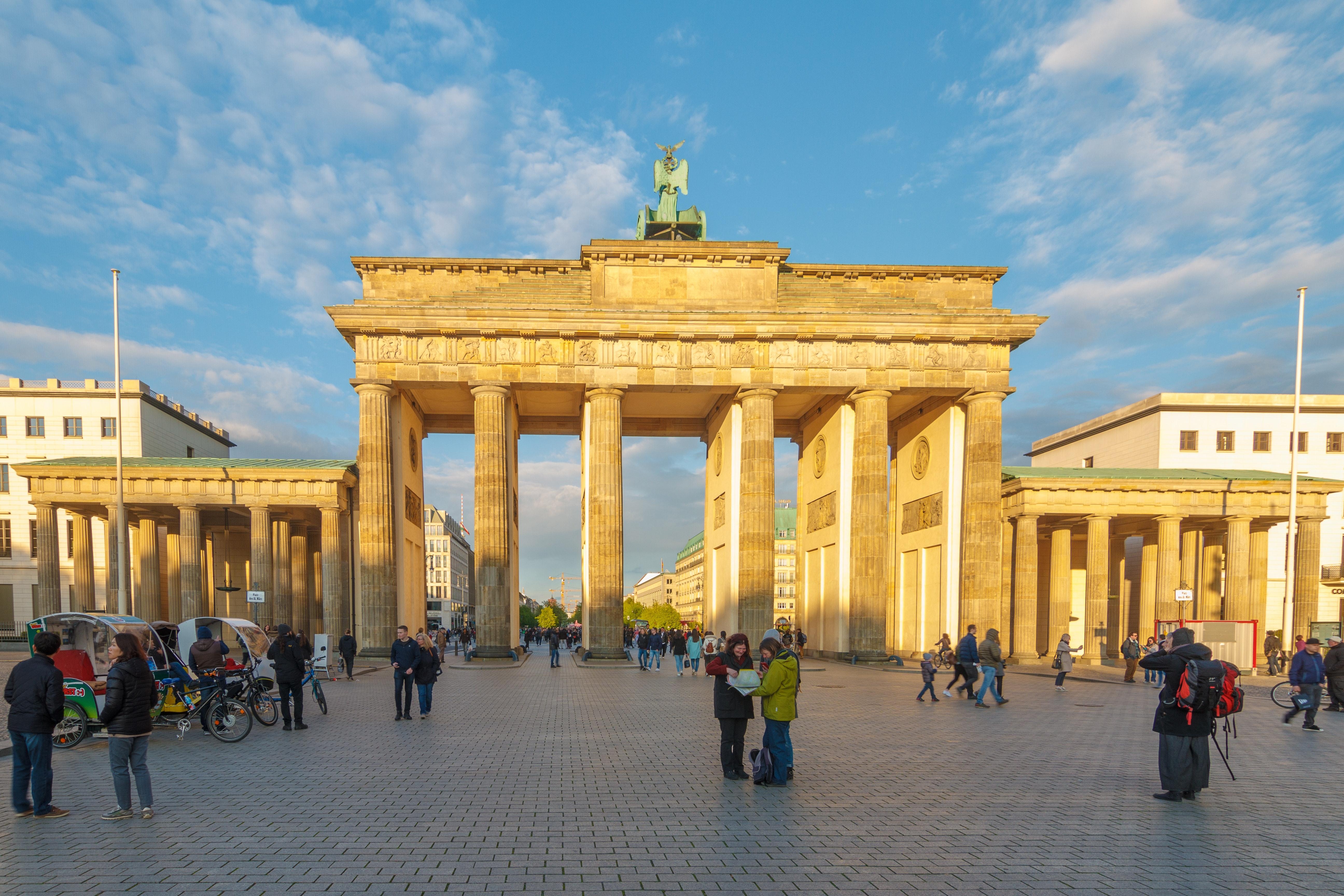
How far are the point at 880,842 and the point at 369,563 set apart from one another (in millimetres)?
29021

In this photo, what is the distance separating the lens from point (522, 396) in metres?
37.1

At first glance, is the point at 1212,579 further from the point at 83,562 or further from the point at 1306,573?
the point at 83,562

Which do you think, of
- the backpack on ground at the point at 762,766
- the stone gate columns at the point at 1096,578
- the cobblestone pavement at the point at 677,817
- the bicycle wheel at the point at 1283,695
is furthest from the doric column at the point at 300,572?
the bicycle wheel at the point at 1283,695

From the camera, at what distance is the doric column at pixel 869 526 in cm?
3141

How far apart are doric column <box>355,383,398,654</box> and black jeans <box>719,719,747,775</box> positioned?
24.2 m

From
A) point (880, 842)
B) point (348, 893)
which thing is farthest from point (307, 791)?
point (880, 842)

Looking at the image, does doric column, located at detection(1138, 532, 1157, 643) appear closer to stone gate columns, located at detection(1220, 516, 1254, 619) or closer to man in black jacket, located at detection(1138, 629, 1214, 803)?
stone gate columns, located at detection(1220, 516, 1254, 619)

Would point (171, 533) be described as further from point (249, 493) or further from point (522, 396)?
point (522, 396)

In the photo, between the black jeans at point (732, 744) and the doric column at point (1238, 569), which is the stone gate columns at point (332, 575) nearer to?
the black jeans at point (732, 744)

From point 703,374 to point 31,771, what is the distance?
26.7m

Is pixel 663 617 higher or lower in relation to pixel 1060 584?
lower

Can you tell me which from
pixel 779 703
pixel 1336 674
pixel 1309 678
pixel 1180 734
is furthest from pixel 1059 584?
pixel 779 703

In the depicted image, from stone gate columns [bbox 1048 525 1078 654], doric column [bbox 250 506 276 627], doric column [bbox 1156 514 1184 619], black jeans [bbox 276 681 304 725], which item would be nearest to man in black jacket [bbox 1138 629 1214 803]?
black jeans [bbox 276 681 304 725]

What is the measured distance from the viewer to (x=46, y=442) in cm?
5294
